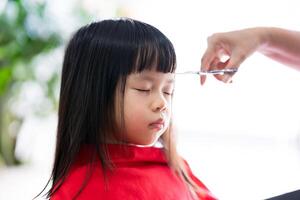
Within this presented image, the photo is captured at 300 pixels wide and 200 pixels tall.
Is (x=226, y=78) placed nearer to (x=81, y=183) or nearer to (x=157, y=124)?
(x=157, y=124)

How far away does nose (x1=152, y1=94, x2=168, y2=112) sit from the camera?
78 cm

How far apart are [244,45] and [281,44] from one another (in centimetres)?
13

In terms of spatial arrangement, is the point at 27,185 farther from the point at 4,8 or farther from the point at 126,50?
the point at 126,50

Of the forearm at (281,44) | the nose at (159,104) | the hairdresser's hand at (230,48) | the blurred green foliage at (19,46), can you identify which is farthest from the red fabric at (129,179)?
the blurred green foliage at (19,46)

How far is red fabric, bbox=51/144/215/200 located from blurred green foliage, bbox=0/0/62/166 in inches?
38.4

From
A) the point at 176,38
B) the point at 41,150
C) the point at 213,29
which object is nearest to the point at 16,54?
the point at 41,150

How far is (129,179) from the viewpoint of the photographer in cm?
80

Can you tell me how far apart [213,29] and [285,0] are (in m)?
0.29

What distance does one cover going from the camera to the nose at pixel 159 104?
78cm

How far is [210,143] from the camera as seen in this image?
74.6 inches

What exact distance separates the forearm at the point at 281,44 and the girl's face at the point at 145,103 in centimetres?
27

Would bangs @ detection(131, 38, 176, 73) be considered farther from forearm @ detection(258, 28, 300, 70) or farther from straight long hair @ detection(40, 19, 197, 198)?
forearm @ detection(258, 28, 300, 70)

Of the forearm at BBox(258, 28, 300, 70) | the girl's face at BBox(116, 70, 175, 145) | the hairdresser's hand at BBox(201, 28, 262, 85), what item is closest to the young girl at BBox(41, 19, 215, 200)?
the girl's face at BBox(116, 70, 175, 145)

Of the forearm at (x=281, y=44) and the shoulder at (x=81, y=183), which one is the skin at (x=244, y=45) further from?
the shoulder at (x=81, y=183)
